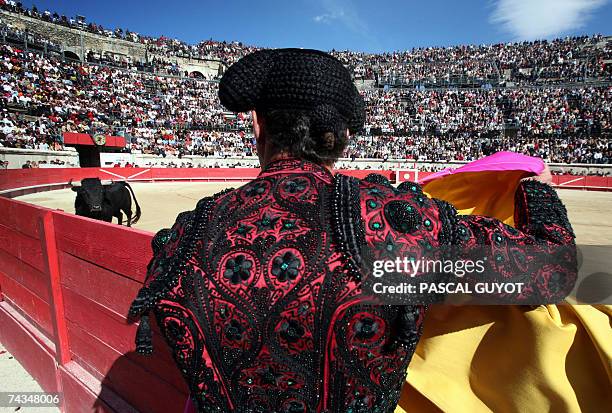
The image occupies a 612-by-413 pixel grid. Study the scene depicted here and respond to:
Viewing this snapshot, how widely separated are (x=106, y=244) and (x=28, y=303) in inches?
61.1

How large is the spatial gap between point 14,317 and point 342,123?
10.7 feet

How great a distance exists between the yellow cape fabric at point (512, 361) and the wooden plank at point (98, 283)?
121 cm

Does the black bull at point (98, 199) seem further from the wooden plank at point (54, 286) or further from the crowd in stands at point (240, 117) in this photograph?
the crowd in stands at point (240, 117)

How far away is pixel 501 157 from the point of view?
1188mm

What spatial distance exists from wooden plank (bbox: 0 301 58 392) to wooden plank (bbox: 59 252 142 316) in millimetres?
620

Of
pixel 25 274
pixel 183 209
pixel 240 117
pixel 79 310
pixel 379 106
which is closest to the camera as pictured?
pixel 79 310

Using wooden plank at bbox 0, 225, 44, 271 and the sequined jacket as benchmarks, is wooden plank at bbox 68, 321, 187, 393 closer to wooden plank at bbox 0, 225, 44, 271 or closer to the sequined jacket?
wooden plank at bbox 0, 225, 44, 271

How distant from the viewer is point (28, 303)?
278cm

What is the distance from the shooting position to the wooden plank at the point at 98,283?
1.73m

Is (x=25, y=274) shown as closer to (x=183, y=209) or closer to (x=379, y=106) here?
(x=183, y=209)

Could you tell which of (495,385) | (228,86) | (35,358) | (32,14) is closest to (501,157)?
(495,385)

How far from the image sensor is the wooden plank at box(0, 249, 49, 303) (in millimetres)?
2508

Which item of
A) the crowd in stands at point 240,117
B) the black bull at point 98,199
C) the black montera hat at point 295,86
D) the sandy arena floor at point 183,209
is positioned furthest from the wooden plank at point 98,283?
the crowd in stands at point 240,117

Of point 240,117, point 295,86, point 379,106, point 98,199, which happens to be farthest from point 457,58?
point 295,86
